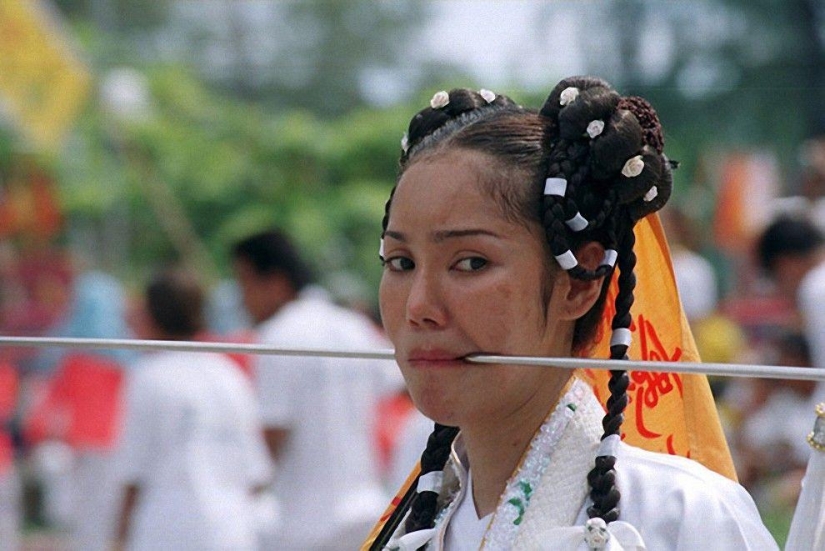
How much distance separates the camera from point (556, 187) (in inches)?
73.5

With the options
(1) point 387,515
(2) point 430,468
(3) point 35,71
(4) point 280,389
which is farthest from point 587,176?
(3) point 35,71

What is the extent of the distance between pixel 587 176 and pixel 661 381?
1.17 ft

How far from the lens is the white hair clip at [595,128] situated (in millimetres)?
1880

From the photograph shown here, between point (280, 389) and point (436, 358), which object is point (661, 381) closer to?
point (436, 358)

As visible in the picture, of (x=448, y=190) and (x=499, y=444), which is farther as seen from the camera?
(x=499, y=444)

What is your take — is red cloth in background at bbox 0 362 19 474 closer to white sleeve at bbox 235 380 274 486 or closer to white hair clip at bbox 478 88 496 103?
white sleeve at bbox 235 380 274 486

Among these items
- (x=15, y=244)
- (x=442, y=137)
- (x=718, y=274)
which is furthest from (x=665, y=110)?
(x=442, y=137)

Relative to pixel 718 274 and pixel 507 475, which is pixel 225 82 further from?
pixel 507 475

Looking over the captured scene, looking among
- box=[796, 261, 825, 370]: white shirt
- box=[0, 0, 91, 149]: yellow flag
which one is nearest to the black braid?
box=[796, 261, 825, 370]: white shirt

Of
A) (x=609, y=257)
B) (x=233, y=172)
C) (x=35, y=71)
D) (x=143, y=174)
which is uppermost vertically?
(x=609, y=257)

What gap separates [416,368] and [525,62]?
23.0 feet

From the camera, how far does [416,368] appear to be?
1.87m

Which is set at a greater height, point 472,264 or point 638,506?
point 472,264

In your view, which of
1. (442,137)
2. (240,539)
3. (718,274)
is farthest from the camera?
(718,274)
